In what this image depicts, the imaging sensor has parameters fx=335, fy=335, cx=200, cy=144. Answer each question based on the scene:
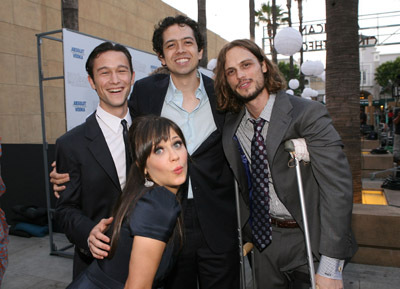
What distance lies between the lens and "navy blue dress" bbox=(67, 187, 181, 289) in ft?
5.41

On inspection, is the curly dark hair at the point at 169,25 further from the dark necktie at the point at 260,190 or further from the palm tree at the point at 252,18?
the palm tree at the point at 252,18

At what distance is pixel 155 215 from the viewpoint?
167 centimetres

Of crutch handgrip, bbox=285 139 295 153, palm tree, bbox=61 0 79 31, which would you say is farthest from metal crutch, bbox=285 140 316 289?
palm tree, bbox=61 0 79 31

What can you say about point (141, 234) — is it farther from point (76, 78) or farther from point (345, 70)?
point (345, 70)

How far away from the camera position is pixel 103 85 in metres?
2.55

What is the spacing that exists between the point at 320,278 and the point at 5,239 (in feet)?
9.32

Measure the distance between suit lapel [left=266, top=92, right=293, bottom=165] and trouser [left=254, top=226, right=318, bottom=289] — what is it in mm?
643

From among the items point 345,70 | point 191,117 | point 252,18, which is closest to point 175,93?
point 191,117

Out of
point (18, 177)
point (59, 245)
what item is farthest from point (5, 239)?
point (18, 177)

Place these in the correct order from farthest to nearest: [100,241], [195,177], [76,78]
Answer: [76,78]
[195,177]
[100,241]

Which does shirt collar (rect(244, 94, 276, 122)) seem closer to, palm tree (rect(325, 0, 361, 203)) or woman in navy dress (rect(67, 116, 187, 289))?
woman in navy dress (rect(67, 116, 187, 289))

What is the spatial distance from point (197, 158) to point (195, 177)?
6.3 inches

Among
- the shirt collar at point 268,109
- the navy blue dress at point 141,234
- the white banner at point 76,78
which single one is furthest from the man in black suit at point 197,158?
the white banner at point 76,78

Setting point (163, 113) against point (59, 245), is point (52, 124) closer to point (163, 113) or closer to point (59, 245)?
point (59, 245)
